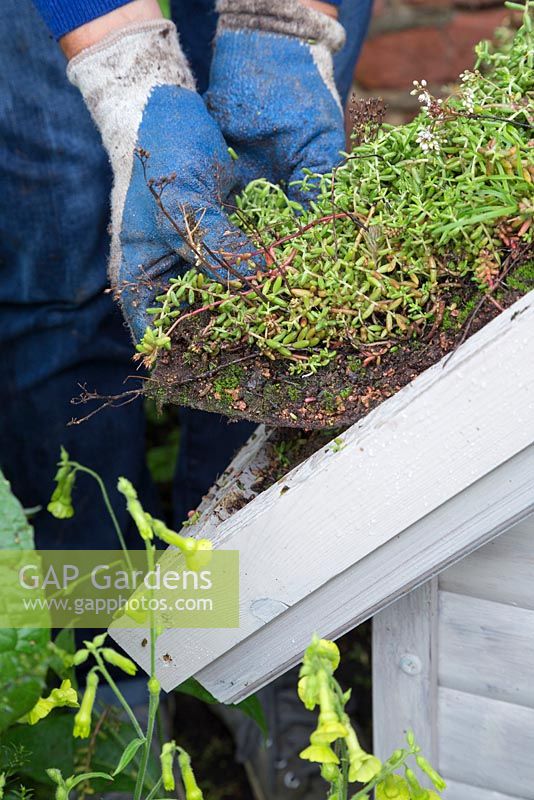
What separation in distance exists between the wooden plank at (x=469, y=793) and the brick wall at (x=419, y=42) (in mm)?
2052

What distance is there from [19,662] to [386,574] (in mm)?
347

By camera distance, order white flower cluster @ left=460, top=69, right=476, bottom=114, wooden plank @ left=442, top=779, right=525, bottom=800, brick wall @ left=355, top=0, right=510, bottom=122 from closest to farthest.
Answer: white flower cluster @ left=460, top=69, right=476, bottom=114
wooden plank @ left=442, top=779, right=525, bottom=800
brick wall @ left=355, top=0, right=510, bottom=122

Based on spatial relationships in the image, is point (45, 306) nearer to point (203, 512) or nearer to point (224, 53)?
point (224, 53)

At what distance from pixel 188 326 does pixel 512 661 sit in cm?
50

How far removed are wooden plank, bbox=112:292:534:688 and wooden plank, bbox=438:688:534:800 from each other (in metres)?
0.27

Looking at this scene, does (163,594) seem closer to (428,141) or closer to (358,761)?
(358,761)

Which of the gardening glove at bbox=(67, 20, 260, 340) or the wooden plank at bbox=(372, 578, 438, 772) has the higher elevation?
the gardening glove at bbox=(67, 20, 260, 340)

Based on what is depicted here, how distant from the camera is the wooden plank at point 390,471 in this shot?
689 mm

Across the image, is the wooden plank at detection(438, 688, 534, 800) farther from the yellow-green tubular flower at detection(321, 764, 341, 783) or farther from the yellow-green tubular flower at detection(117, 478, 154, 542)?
the yellow-green tubular flower at detection(117, 478, 154, 542)

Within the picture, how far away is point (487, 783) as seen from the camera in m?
0.94

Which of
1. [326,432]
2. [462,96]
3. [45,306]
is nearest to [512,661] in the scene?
[326,432]

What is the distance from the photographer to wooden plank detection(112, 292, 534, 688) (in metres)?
0.69

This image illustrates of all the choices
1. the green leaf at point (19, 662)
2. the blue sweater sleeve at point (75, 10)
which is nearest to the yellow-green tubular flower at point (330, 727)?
the green leaf at point (19, 662)

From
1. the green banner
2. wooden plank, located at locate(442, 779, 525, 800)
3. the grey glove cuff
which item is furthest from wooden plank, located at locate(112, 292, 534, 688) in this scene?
the grey glove cuff
